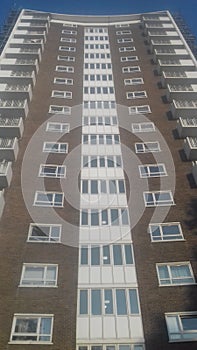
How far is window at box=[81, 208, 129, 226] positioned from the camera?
22.5m

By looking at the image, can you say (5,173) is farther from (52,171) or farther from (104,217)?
(104,217)

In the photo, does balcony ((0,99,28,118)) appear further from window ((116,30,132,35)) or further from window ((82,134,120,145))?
window ((116,30,132,35))

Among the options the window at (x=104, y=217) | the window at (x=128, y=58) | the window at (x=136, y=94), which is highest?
the window at (x=128, y=58)

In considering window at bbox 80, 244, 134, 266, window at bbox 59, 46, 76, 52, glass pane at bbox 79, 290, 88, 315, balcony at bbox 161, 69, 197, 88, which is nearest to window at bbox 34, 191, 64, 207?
window at bbox 80, 244, 134, 266

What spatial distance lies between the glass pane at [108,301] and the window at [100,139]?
13.3 meters

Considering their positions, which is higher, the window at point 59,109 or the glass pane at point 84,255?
the window at point 59,109

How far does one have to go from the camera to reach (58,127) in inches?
1212

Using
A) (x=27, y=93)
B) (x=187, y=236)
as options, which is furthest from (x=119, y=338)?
(x=27, y=93)

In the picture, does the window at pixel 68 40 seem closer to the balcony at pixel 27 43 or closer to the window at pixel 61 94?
the balcony at pixel 27 43

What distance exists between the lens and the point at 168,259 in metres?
20.3

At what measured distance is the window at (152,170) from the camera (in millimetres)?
25781

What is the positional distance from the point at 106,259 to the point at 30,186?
770 centimetres

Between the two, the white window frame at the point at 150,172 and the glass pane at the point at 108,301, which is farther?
the white window frame at the point at 150,172

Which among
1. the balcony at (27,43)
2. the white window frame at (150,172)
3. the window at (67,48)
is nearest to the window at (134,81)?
the window at (67,48)
